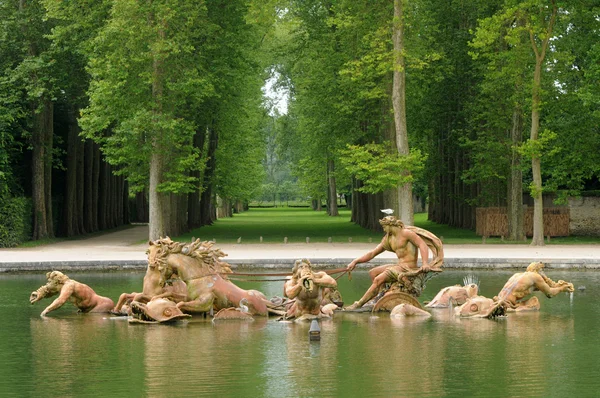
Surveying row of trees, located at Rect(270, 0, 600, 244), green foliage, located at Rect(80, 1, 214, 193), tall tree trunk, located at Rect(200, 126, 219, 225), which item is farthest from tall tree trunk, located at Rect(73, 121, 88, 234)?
row of trees, located at Rect(270, 0, 600, 244)

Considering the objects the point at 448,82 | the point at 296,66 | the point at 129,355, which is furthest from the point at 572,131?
the point at 129,355

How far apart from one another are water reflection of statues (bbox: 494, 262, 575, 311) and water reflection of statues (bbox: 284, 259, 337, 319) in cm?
341

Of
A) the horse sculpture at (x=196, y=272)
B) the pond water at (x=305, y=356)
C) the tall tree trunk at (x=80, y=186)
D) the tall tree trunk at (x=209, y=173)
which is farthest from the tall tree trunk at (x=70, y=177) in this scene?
the horse sculpture at (x=196, y=272)

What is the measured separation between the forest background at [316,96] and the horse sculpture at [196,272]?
21.2 metres

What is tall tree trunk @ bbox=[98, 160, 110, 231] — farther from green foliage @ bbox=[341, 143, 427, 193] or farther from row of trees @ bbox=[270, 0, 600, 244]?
green foliage @ bbox=[341, 143, 427, 193]

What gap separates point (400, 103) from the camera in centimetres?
4197

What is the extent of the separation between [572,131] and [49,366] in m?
34.5

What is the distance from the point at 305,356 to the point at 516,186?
3089 cm

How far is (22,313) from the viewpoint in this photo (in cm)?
2006

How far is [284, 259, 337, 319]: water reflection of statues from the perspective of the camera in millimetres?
17984

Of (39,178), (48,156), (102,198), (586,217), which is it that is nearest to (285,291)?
(39,178)

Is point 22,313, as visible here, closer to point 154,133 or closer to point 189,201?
point 154,133

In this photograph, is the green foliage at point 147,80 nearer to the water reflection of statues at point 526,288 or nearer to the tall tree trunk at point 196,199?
the tall tree trunk at point 196,199

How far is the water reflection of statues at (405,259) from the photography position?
63.1 feet
